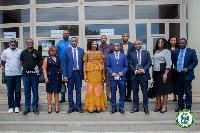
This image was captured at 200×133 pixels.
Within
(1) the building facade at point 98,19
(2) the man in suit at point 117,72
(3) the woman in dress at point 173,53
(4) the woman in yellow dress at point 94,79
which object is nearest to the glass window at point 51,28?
(1) the building facade at point 98,19

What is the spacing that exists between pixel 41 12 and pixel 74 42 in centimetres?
584

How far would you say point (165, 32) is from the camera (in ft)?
33.2

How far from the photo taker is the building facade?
10109 millimetres

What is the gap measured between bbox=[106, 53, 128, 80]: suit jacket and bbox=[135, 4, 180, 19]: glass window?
535 centimetres

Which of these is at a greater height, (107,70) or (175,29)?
(175,29)

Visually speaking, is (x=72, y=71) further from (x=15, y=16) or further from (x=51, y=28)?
(x=15, y=16)

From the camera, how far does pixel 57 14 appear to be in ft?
34.4

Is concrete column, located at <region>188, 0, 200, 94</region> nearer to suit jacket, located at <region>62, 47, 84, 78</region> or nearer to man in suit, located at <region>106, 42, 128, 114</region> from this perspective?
man in suit, located at <region>106, 42, 128, 114</region>

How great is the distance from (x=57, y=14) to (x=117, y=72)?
6.30 m

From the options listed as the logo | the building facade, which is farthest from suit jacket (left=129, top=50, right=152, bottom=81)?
the building facade

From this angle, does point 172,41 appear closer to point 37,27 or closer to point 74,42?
point 74,42

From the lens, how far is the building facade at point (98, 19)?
10.1 meters

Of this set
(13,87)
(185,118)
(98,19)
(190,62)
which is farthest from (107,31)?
(185,118)

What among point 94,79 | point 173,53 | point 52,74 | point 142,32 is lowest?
point 94,79
